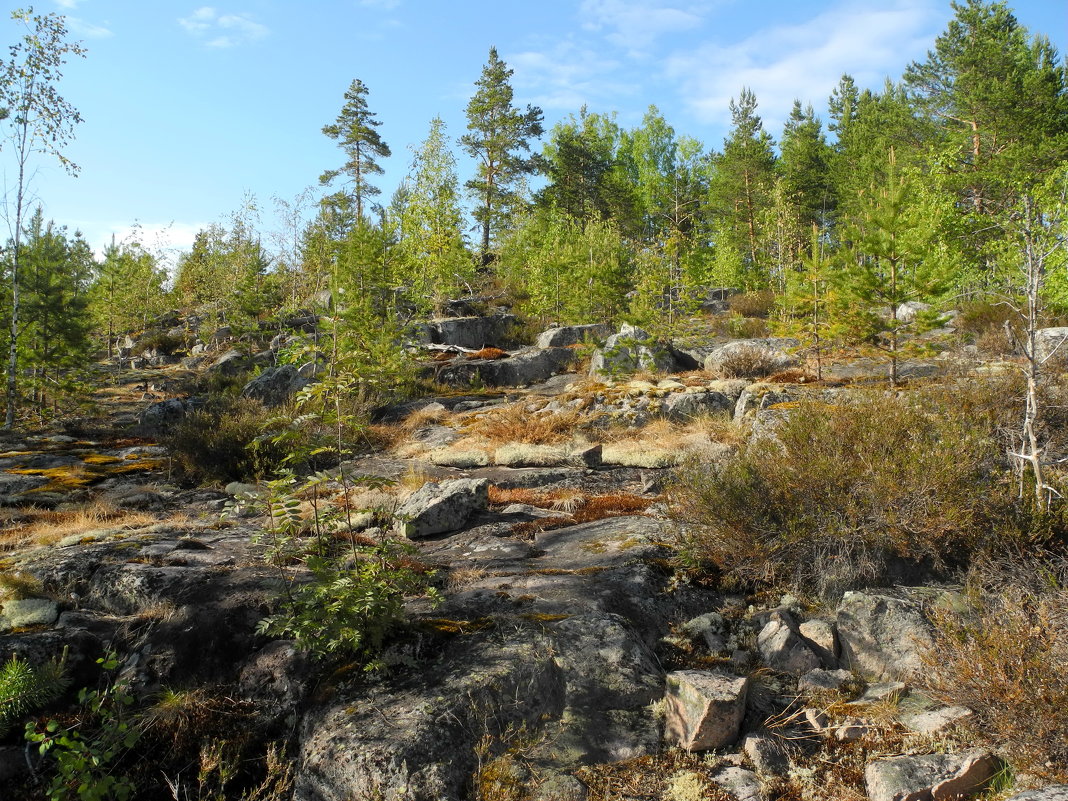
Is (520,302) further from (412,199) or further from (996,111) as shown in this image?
(996,111)

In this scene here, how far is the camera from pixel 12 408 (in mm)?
14109

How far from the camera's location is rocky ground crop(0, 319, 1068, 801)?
324 cm

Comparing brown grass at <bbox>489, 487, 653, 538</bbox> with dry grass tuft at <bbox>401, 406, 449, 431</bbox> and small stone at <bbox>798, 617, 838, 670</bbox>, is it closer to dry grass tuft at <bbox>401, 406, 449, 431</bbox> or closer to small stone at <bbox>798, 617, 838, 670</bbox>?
small stone at <bbox>798, 617, 838, 670</bbox>

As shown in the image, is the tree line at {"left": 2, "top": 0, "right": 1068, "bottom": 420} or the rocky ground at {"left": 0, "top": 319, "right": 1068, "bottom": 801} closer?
the rocky ground at {"left": 0, "top": 319, "right": 1068, "bottom": 801}

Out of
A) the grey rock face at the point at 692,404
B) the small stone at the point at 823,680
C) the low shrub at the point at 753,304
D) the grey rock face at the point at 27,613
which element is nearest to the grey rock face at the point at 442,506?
the grey rock face at the point at 27,613

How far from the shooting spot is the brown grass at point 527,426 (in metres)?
11.8

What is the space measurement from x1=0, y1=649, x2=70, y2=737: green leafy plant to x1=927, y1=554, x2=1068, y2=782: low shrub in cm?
506

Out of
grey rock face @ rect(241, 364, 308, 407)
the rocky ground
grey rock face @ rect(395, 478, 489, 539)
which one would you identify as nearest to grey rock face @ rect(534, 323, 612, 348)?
grey rock face @ rect(241, 364, 308, 407)

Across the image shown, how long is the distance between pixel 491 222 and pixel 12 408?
1016 inches

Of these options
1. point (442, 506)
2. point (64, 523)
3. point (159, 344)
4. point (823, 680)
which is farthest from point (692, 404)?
point (159, 344)

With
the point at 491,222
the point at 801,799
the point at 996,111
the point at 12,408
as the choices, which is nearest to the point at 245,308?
the point at 12,408

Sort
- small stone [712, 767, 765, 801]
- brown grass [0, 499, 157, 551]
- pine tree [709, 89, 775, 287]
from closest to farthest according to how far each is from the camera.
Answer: small stone [712, 767, 765, 801] → brown grass [0, 499, 157, 551] → pine tree [709, 89, 775, 287]

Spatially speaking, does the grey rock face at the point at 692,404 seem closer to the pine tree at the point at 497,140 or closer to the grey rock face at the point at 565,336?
the grey rock face at the point at 565,336

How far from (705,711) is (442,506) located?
406 cm
